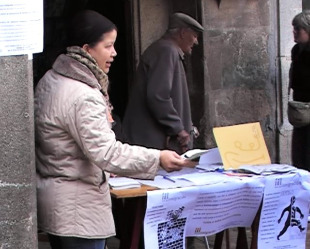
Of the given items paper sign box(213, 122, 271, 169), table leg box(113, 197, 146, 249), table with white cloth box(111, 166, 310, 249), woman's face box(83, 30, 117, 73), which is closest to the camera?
woman's face box(83, 30, 117, 73)

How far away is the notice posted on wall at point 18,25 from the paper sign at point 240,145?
1535 mm

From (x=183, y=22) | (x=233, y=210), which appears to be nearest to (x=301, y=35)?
(x=183, y=22)

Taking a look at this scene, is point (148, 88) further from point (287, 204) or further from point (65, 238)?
point (65, 238)

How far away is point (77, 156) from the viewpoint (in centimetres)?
379

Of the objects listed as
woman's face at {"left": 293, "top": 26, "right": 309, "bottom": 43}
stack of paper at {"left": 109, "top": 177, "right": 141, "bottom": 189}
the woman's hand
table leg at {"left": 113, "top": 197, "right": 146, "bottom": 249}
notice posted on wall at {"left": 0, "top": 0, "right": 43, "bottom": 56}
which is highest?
woman's face at {"left": 293, "top": 26, "right": 309, "bottom": 43}

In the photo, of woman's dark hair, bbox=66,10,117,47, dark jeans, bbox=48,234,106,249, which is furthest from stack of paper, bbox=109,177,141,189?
woman's dark hair, bbox=66,10,117,47

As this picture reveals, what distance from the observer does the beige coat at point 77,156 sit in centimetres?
368

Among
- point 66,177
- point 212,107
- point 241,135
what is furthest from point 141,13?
point 66,177

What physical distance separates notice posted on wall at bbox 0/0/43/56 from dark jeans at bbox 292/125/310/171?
12.5 ft

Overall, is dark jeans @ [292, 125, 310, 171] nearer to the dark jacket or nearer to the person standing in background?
the person standing in background

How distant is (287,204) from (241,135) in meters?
0.51

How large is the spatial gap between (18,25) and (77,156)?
2.15 feet

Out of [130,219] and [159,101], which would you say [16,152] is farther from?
[159,101]

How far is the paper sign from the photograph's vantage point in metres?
4.86
